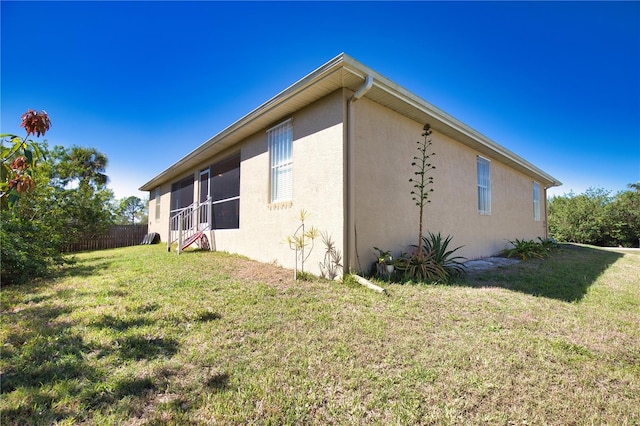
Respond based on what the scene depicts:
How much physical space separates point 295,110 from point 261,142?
1.56 metres

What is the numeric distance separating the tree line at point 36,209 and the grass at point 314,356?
3.37 ft

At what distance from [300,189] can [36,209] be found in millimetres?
5665

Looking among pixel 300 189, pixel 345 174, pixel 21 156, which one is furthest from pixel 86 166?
pixel 21 156

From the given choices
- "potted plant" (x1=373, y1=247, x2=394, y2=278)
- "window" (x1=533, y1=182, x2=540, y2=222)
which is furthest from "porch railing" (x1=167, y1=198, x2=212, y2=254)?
"window" (x1=533, y1=182, x2=540, y2=222)

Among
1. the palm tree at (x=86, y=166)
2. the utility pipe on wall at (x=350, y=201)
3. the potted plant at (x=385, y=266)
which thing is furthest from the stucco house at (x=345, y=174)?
the palm tree at (x=86, y=166)

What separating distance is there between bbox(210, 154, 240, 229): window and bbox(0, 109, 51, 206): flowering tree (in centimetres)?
583

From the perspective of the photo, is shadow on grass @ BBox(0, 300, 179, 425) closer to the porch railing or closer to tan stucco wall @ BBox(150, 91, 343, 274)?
tan stucco wall @ BBox(150, 91, 343, 274)

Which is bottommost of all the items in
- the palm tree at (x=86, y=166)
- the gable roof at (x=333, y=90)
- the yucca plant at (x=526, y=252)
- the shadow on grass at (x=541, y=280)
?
the shadow on grass at (x=541, y=280)

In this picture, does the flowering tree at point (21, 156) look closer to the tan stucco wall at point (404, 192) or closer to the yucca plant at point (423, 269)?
the tan stucco wall at point (404, 192)

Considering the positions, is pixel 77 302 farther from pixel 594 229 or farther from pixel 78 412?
pixel 594 229

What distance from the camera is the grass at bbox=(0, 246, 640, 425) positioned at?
170 cm

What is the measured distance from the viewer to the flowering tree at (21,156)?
5.67ft

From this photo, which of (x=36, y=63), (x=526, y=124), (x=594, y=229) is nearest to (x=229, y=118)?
(x=36, y=63)

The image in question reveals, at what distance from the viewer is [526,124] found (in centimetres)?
1057
